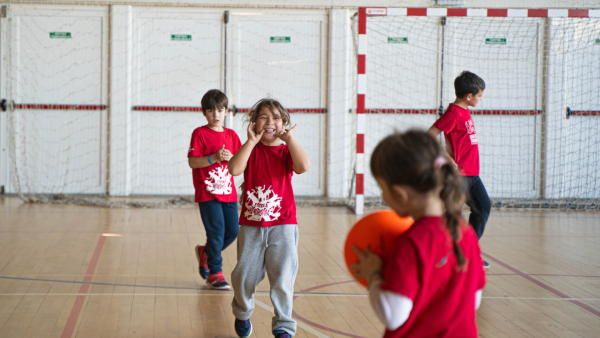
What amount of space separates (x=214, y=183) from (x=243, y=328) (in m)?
1.07

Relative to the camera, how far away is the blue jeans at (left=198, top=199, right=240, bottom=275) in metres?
3.37

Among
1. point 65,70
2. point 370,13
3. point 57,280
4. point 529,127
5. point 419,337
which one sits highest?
point 370,13

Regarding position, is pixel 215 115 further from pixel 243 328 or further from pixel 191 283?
pixel 243 328

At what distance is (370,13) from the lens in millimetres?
6641

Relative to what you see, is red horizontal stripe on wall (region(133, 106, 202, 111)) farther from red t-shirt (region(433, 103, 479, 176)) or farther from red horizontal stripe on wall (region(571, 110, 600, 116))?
red horizontal stripe on wall (region(571, 110, 600, 116))

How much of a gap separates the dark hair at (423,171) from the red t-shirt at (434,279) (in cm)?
3

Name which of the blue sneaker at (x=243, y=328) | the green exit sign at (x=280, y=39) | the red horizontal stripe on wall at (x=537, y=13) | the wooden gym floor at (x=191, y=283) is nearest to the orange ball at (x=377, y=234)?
the blue sneaker at (x=243, y=328)

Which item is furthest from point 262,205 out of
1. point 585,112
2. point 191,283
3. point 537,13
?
point 585,112

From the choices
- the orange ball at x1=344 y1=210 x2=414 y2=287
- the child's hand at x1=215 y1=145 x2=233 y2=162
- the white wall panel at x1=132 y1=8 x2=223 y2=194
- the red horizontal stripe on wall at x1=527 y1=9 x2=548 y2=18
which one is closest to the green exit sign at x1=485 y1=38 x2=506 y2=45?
the red horizontal stripe on wall at x1=527 y1=9 x2=548 y2=18

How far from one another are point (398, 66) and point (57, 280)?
233 inches

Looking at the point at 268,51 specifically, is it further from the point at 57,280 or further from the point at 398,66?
the point at 57,280

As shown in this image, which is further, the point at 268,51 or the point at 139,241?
the point at 268,51

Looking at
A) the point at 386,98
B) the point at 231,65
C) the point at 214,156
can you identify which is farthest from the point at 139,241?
the point at 386,98

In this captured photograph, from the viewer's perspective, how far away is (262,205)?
245 cm
